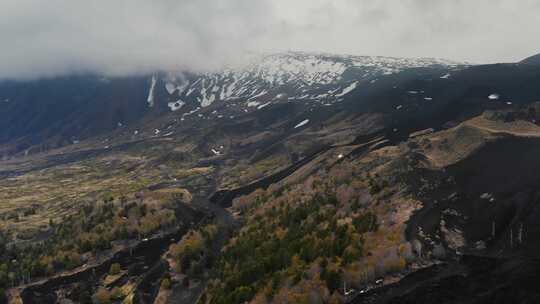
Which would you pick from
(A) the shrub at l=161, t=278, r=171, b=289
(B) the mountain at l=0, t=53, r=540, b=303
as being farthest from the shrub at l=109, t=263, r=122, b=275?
(A) the shrub at l=161, t=278, r=171, b=289

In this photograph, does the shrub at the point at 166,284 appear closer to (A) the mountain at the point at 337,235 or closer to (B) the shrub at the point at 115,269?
(A) the mountain at the point at 337,235

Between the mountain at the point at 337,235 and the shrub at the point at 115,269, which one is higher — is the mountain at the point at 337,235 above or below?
above

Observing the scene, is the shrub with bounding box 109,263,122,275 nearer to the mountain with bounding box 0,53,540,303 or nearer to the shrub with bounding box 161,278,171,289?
the mountain with bounding box 0,53,540,303

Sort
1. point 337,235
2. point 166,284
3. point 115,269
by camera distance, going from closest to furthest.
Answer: point 337,235 < point 166,284 < point 115,269

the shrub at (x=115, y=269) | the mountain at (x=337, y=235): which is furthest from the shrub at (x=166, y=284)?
the shrub at (x=115, y=269)

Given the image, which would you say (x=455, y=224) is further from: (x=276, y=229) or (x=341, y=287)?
(x=276, y=229)

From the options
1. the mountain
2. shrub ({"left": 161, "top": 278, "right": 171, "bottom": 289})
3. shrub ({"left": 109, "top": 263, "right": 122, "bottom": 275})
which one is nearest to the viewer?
the mountain

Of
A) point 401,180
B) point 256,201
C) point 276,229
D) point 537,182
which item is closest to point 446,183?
point 401,180

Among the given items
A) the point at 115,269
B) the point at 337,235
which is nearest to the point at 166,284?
the point at 115,269

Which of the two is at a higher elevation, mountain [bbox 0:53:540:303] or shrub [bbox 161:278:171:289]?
mountain [bbox 0:53:540:303]

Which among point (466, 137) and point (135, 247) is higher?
point (466, 137)

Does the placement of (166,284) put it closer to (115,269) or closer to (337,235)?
(115,269)
